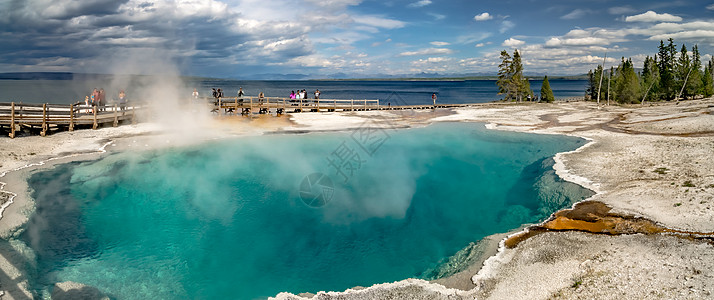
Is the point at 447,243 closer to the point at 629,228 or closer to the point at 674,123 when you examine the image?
the point at 629,228

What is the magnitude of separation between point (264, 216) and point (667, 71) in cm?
9112

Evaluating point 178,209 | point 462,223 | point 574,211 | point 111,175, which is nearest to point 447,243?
point 462,223

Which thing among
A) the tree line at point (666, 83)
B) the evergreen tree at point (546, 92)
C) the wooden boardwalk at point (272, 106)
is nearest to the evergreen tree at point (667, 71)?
the tree line at point (666, 83)

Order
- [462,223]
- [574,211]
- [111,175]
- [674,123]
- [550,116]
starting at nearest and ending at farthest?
1. [574,211]
2. [462,223]
3. [111,175]
4. [674,123]
5. [550,116]

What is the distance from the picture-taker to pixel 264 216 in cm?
1423

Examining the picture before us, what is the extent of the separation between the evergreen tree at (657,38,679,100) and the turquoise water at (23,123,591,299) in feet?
239

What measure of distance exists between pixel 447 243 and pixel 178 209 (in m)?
9.83

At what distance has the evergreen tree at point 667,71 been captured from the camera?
77287 millimetres

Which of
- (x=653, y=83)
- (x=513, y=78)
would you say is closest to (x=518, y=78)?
(x=513, y=78)

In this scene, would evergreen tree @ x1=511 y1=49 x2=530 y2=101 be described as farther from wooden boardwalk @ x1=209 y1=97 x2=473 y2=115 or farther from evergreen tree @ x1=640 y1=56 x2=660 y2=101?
wooden boardwalk @ x1=209 y1=97 x2=473 y2=115

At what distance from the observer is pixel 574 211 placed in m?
12.6

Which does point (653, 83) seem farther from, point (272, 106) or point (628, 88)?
point (272, 106)

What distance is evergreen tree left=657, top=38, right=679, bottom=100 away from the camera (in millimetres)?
77287

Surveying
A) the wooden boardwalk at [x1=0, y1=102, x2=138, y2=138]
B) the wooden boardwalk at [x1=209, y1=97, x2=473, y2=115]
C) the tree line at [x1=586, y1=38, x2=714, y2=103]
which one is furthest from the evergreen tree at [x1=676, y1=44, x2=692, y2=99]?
the wooden boardwalk at [x1=0, y1=102, x2=138, y2=138]
